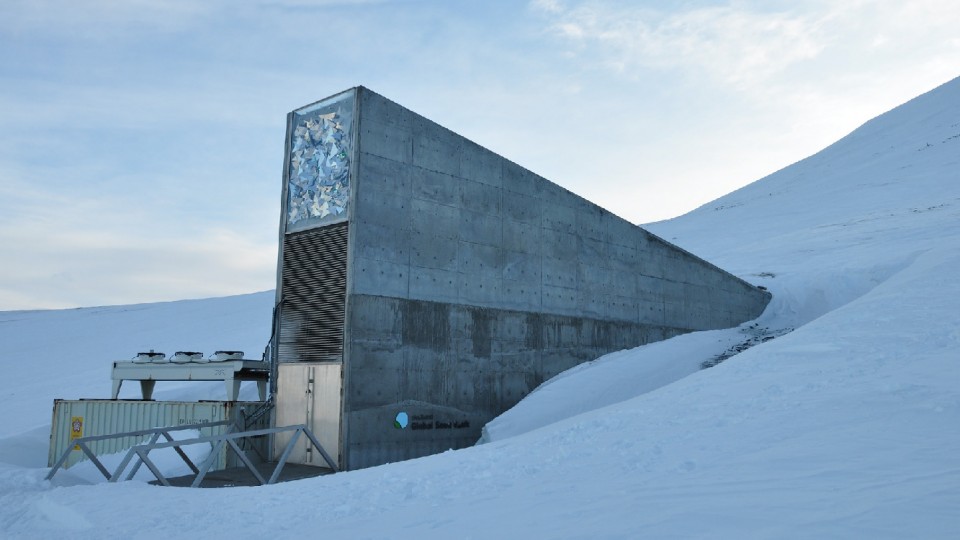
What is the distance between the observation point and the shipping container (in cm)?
1611

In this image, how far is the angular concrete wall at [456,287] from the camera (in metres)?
16.0

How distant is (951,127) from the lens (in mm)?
73312

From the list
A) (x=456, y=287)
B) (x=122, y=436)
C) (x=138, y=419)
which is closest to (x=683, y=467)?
(x=456, y=287)

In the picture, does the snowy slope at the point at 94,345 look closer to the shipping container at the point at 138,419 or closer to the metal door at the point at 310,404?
the shipping container at the point at 138,419

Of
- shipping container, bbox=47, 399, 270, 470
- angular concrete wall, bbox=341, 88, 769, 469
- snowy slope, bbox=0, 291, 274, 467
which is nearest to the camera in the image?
angular concrete wall, bbox=341, 88, 769, 469

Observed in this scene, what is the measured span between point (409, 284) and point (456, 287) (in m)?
1.54

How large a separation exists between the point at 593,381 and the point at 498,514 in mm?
12759

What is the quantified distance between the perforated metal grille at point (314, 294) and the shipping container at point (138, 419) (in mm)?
1749

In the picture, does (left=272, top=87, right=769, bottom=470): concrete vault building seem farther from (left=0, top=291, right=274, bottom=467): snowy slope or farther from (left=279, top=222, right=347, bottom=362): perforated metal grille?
(left=0, top=291, right=274, bottom=467): snowy slope

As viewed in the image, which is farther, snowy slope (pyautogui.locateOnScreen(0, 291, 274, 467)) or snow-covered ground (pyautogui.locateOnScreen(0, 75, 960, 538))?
snowy slope (pyautogui.locateOnScreen(0, 291, 274, 467))

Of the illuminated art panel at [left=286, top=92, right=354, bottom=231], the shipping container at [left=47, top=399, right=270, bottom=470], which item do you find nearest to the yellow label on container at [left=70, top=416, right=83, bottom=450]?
the shipping container at [left=47, top=399, right=270, bottom=470]

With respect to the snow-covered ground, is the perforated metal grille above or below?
above

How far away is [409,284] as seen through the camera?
16875 mm

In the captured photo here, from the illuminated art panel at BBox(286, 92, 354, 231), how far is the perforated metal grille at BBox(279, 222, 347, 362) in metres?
0.44
